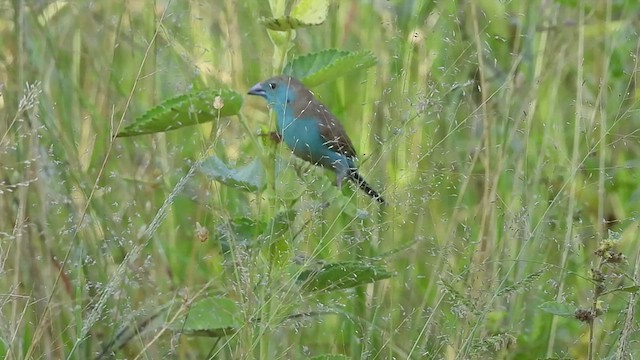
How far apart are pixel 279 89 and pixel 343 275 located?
511mm

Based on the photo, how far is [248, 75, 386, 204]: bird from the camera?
2412 millimetres

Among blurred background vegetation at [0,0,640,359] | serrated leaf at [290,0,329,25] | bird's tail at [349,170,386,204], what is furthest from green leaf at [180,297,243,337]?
serrated leaf at [290,0,329,25]

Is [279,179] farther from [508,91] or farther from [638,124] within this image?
[638,124]

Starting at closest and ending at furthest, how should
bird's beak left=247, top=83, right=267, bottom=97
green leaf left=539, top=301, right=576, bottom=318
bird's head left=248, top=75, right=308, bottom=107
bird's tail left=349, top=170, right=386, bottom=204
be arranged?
green leaf left=539, top=301, right=576, bottom=318 → bird's tail left=349, top=170, right=386, bottom=204 → bird's head left=248, top=75, right=308, bottom=107 → bird's beak left=247, top=83, right=267, bottom=97

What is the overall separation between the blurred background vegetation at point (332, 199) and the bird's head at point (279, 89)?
94mm

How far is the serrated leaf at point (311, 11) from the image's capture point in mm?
2072

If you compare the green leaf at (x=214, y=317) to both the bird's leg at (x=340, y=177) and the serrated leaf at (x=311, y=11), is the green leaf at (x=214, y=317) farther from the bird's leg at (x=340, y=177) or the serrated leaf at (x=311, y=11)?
the serrated leaf at (x=311, y=11)

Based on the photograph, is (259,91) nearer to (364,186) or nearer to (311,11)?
(364,186)

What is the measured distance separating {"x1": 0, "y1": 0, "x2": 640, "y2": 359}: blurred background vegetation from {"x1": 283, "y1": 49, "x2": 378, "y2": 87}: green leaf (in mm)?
59

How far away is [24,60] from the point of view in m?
3.00

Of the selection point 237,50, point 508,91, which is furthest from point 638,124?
point 237,50

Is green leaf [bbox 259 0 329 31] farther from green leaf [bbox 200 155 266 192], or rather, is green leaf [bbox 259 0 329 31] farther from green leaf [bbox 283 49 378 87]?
green leaf [bbox 200 155 266 192]

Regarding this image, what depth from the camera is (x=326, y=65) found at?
220 cm

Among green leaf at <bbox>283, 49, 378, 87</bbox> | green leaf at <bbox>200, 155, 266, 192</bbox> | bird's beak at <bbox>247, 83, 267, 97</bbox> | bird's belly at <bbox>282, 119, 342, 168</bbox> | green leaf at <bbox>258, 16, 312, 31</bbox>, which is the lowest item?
bird's belly at <bbox>282, 119, 342, 168</bbox>
